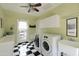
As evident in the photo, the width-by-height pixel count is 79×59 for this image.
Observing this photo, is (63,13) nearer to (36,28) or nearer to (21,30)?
(36,28)

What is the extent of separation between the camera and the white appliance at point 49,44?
5.12 ft

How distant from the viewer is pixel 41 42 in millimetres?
1699

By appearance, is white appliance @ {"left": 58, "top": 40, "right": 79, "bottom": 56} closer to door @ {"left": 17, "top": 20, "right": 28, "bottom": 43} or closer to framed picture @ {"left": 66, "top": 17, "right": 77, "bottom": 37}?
framed picture @ {"left": 66, "top": 17, "right": 77, "bottom": 37}

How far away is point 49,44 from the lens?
1.65 meters

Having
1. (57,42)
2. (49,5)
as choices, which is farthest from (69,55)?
(49,5)

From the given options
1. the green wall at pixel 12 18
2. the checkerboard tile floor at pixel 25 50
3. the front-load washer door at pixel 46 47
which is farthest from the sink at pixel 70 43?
the green wall at pixel 12 18

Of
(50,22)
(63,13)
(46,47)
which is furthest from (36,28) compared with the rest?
(63,13)

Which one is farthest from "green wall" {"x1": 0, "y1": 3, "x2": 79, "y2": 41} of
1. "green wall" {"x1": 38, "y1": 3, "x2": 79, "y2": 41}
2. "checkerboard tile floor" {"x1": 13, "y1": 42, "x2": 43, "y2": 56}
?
"checkerboard tile floor" {"x1": 13, "y1": 42, "x2": 43, "y2": 56}

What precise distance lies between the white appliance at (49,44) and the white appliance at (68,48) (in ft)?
0.21

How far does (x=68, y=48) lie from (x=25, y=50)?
61cm

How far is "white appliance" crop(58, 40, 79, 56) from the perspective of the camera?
4.57 feet

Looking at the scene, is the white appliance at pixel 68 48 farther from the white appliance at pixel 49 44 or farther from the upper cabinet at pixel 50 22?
the upper cabinet at pixel 50 22

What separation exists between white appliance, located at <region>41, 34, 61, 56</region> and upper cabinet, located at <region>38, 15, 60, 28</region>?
0.15 metres

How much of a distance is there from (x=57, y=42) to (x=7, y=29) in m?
0.76
